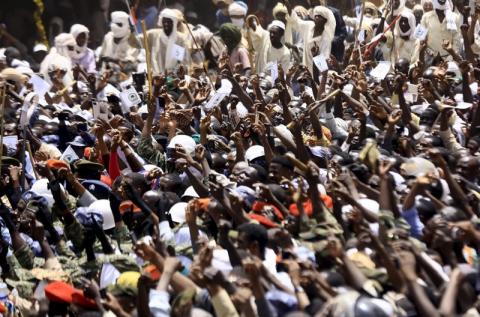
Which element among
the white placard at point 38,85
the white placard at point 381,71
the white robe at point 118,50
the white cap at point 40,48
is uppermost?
the white placard at point 381,71

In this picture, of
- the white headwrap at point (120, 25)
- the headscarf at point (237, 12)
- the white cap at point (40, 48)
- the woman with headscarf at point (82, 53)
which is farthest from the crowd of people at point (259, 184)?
the white cap at point (40, 48)

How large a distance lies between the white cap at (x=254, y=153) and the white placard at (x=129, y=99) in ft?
9.27

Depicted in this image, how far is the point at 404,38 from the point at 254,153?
6378mm

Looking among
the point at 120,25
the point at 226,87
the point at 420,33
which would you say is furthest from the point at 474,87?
the point at 120,25

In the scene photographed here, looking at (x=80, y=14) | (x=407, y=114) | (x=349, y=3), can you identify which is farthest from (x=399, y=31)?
(x=80, y=14)

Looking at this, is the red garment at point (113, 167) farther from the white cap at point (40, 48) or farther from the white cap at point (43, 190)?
the white cap at point (40, 48)

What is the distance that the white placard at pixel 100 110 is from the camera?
40.7 feet

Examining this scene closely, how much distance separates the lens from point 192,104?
1305 cm

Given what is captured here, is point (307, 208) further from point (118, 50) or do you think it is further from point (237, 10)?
point (118, 50)

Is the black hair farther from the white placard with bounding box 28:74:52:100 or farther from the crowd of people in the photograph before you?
the white placard with bounding box 28:74:52:100

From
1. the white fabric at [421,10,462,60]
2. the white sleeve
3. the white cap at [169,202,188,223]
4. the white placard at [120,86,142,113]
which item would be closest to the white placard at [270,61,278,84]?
the white placard at [120,86,142,113]

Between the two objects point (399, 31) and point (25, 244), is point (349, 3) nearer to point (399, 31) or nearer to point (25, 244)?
point (399, 31)

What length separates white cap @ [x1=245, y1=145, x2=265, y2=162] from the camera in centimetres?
1043

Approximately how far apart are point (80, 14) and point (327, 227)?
48.3 feet
